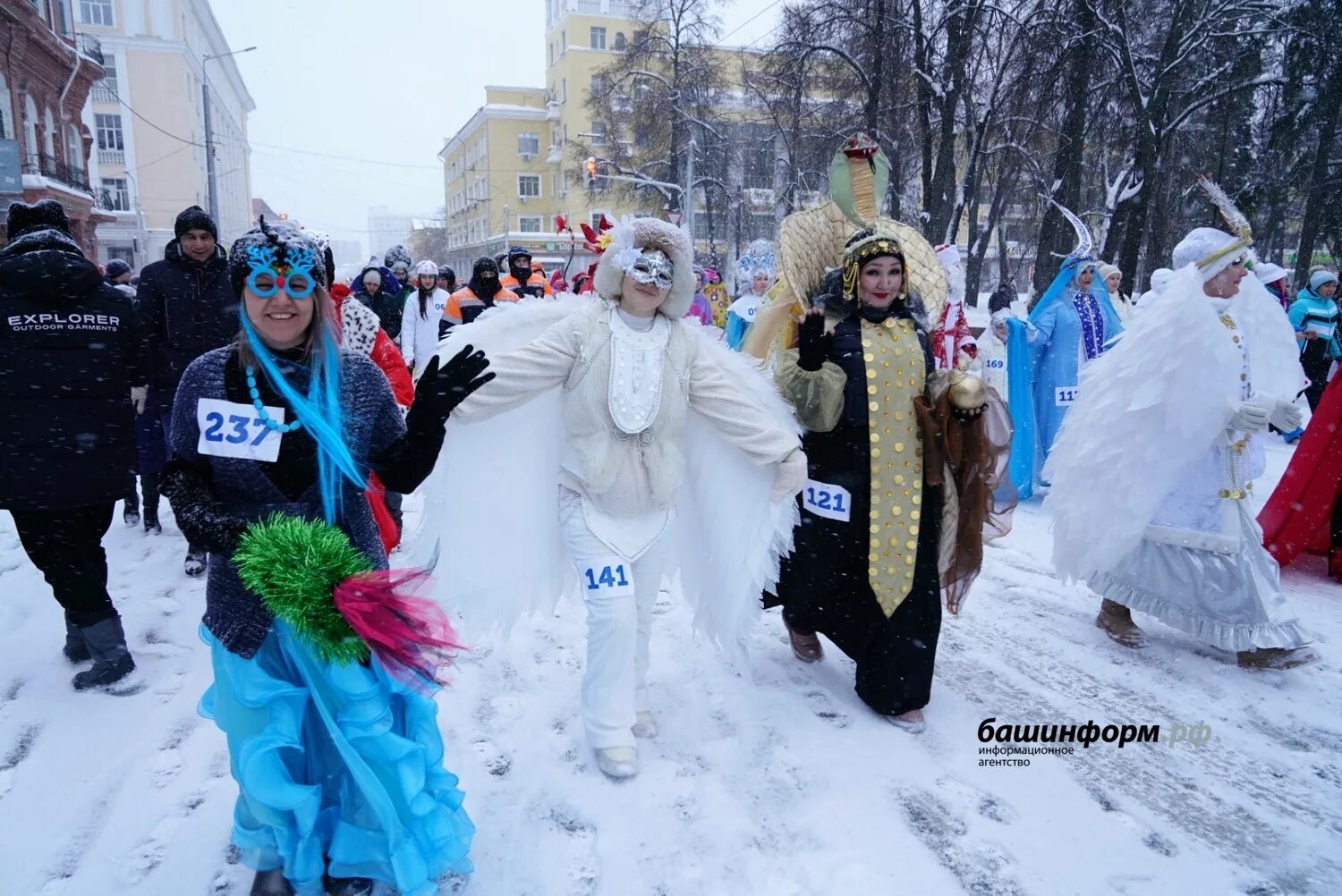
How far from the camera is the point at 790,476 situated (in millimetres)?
3189

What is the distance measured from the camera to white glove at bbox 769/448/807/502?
3189 millimetres

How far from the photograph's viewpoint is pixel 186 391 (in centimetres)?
218

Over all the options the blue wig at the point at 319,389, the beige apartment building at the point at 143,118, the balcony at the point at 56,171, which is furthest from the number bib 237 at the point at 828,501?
the beige apartment building at the point at 143,118

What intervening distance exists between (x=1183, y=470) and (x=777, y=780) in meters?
2.66

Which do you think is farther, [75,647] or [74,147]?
[74,147]

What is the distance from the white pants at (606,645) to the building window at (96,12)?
55626 millimetres

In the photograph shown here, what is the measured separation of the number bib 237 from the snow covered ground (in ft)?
2.85

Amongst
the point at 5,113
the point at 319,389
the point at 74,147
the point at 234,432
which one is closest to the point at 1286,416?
the point at 319,389

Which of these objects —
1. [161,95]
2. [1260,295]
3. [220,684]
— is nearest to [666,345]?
[220,684]

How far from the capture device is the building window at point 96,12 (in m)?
43.6

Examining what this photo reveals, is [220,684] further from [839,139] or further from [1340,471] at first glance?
[839,139]

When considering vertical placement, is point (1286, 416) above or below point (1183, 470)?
above

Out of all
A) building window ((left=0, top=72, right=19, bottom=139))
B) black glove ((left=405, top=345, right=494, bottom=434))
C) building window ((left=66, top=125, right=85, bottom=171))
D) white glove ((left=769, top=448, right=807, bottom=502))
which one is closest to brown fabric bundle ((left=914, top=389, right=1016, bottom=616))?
white glove ((left=769, top=448, right=807, bottom=502))

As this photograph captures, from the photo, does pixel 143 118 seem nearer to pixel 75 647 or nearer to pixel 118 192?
pixel 118 192
